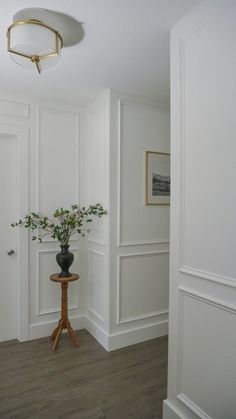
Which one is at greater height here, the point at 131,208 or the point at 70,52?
the point at 70,52

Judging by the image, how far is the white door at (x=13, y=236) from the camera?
2.86 metres

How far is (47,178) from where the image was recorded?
300 centimetres

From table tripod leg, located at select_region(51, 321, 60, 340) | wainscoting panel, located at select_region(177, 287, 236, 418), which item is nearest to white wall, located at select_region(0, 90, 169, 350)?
table tripod leg, located at select_region(51, 321, 60, 340)

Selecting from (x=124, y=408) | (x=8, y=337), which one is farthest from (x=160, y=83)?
(x=8, y=337)

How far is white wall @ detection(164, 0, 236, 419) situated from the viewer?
A: 1365 mm

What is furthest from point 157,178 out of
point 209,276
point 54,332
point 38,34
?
point 54,332

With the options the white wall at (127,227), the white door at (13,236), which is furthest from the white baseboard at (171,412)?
the white door at (13,236)

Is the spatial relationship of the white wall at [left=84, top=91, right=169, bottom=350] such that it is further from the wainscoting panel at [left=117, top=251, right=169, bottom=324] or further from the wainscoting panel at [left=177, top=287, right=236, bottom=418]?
the wainscoting panel at [left=177, top=287, right=236, bottom=418]

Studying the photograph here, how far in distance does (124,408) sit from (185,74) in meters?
2.30

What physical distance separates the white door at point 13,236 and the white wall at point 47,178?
67mm

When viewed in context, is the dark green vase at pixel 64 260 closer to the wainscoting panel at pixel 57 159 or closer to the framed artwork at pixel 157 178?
the wainscoting panel at pixel 57 159

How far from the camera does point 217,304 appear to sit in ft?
4.68

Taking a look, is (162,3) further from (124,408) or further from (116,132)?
(124,408)

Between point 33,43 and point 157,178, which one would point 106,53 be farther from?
point 157,178
